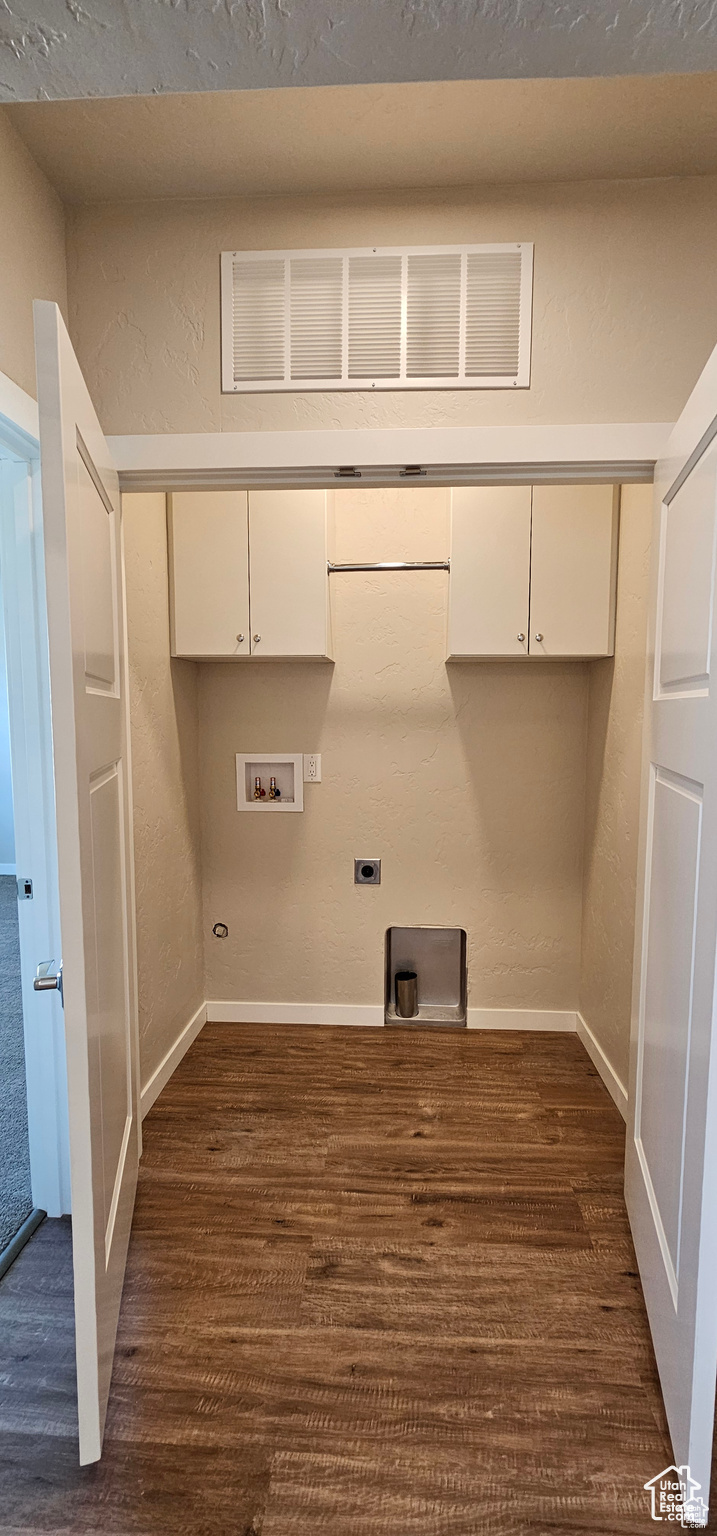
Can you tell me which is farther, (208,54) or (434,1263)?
(434,1263)

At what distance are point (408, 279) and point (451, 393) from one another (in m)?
0.28

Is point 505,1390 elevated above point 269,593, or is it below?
below

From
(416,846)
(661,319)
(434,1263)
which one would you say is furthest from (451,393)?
(434,1263)

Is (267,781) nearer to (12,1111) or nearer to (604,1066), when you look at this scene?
(12,1111)

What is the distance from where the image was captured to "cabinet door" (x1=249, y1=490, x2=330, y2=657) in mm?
2826

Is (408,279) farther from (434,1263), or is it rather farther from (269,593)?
(434,1263)

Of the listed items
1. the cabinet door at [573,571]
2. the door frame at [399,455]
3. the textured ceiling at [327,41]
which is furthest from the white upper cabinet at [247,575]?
the textured ceiling at [327,41]

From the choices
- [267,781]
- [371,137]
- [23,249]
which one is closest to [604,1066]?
[267,781]

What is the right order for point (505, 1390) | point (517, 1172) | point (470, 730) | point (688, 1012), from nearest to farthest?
point (688, 1012) < point (505, 1390) < point (517, 1172) < point (470, 730)

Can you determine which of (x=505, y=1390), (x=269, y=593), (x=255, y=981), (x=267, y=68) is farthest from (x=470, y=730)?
(x=267, y=68)

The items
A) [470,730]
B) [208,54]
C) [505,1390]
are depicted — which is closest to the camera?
[208,54]

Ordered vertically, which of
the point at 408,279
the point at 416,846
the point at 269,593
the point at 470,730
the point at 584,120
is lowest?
the point at 416,846

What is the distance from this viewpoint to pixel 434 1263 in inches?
73.2

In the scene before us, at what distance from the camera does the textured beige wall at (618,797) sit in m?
2.48
